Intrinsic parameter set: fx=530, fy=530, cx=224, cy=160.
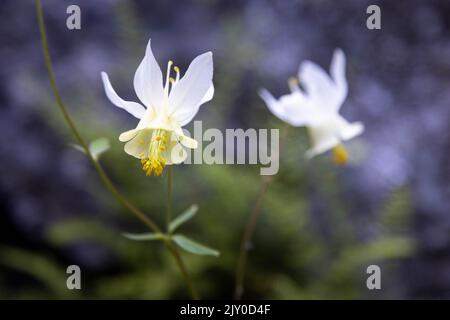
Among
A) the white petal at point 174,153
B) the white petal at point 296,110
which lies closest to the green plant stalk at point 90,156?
the white petal at point 174,153

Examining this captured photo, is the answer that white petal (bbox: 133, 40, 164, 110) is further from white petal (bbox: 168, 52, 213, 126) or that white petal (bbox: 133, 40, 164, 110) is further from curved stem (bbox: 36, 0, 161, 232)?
curved stem (bbox: 36, 0, 161, 232)

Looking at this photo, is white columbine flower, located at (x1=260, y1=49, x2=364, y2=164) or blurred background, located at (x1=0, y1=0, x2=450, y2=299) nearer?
white columbine flower, located at (x1=260, y1=49, x2=364, y2=164)

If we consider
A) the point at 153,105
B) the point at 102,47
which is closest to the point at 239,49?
the point at 102,47

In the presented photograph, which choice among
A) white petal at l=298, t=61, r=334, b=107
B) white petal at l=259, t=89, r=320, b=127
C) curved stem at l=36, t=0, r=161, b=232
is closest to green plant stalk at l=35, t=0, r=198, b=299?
curved stem at l=36, t=0, r=161, b=232

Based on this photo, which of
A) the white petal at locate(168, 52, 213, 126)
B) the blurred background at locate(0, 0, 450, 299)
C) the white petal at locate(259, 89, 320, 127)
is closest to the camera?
the white petal at locate(168, 52, 213, 126)

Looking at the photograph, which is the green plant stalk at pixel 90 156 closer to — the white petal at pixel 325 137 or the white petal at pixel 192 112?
the white petal at pixel 192 112

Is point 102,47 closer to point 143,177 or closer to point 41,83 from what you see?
point 41,83

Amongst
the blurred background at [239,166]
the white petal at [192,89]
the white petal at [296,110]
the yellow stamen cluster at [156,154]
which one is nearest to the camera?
the white petal at [192,89]

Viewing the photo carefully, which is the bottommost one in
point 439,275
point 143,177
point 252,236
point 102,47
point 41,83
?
point 439,275
